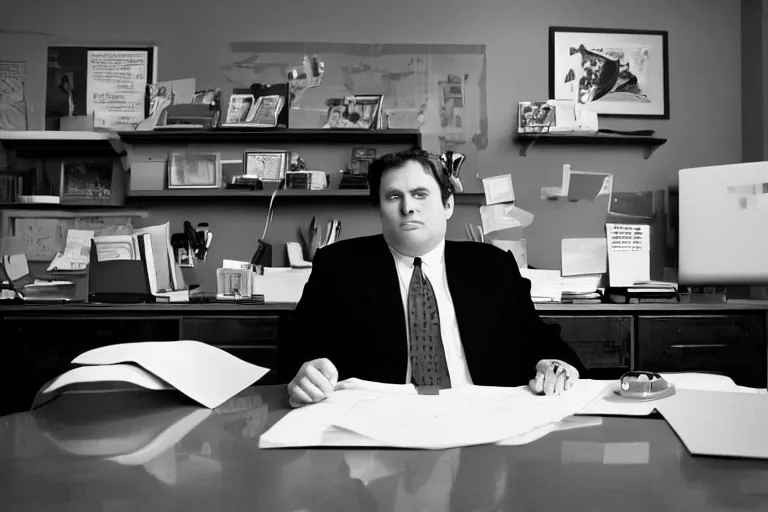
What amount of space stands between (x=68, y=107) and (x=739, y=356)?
346 centimetres

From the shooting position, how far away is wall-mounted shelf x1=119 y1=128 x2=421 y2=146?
3.05 m

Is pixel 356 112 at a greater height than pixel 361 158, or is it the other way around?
pixel 356 112

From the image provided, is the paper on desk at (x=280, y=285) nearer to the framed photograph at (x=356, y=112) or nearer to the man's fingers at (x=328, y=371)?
the framed photograph at (x=356, y=112)

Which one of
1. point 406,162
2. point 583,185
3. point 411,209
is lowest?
point 411,209

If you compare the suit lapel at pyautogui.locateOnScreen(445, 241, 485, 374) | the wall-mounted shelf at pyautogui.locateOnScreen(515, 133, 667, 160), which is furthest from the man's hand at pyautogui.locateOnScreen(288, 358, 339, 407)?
the wall-mounted shelf at pyautogui.locateOnScreen(515, 133, 667, 160)

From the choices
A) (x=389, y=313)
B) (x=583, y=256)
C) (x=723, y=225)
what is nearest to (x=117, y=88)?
A: (x=389, y=313)


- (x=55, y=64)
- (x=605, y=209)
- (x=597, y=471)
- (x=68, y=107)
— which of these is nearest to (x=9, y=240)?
(x=68, y=107)

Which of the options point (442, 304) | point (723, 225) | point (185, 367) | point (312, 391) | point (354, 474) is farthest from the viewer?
point (723, 225)

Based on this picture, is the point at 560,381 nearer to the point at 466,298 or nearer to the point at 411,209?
the point at 466,298

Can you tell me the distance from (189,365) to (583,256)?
→ 261 centimetres

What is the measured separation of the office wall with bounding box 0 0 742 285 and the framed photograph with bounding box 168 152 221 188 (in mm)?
121

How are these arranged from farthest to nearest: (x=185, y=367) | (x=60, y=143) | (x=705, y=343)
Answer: (x=60, y=143), (x=705, y=343), (x=185, y=367)

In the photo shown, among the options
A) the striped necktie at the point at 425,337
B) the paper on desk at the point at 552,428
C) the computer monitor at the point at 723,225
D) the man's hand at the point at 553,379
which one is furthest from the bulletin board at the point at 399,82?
the paper on desk at the point at 552,428

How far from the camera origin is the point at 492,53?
3.27 metres
